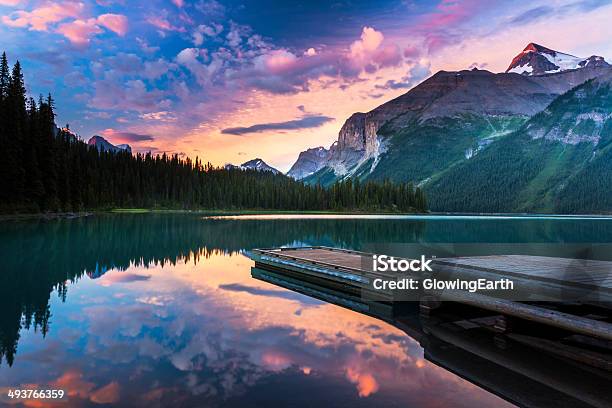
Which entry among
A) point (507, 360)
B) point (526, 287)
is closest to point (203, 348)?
point (507, 360)

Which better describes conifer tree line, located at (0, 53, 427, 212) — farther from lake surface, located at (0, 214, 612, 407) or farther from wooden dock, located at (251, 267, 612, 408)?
wooden dock, located at (251, 267, 612, 408)

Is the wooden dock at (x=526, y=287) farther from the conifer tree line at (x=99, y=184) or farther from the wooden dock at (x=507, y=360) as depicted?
the conifer tree line at (x=99, y=184)

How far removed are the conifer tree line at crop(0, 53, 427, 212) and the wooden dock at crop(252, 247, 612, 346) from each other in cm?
6385

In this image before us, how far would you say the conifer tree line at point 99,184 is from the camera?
232 ft

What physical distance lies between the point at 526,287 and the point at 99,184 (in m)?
141

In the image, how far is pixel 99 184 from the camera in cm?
13538

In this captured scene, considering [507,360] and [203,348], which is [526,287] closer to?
[507,360]

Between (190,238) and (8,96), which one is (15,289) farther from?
(8,96)

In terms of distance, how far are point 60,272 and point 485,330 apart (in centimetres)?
2207

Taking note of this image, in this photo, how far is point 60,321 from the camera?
48.7ft

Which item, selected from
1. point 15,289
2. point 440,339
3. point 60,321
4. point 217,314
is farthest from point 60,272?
point 440,339

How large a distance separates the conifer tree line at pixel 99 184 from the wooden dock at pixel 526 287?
6385 centimetres

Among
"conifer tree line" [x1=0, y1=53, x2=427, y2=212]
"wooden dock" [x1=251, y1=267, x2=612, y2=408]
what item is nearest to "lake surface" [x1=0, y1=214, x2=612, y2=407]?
"wooden dock" [x1=251, y1=267, x2=612, y2=408]

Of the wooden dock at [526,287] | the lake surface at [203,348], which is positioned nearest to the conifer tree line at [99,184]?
the lake surface at [203,348]
